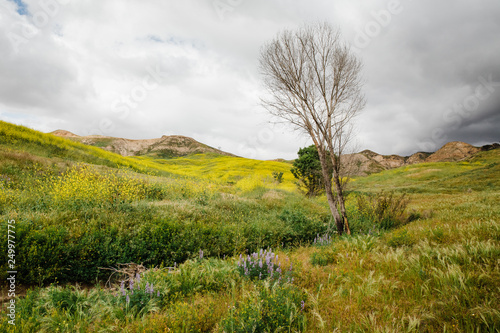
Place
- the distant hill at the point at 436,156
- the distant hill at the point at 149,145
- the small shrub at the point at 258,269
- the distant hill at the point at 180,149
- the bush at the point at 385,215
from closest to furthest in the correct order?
the small shrub at the point at 258,269 < the bush at the point at 385,215 < the distant hill at the point at 436,156 < the distant hill at the point at 180,149 < the distant hill at the point at 149,145

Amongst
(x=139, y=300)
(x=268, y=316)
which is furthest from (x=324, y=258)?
(x=139, y=300)

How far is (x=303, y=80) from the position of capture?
779 centimetres

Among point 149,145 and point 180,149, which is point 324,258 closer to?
point 180,149

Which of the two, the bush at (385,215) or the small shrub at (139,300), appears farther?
the bush at (385,215)

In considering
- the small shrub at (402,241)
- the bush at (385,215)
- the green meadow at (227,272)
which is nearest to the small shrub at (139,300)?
the green meadow at (227,272)

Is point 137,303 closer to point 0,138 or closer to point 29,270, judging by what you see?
point 29,270

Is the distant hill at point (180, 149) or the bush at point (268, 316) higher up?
the distant hill at point (180, 149)

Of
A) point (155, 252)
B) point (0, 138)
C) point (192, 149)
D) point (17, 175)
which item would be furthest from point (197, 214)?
point (192, 149)

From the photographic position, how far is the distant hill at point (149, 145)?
133 metres

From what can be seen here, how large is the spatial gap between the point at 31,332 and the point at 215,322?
7.57 ft

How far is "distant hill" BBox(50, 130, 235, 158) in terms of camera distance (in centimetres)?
13285

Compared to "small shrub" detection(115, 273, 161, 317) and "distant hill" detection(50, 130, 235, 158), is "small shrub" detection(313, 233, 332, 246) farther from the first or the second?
"distant hill" detection(50, 130, 235, 158)

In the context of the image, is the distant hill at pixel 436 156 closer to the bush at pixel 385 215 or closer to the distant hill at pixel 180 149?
the distant hill at pixel 180 149

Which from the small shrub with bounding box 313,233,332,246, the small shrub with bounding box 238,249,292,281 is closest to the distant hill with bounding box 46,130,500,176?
the small shrub with bounding box 313,233,332,246
